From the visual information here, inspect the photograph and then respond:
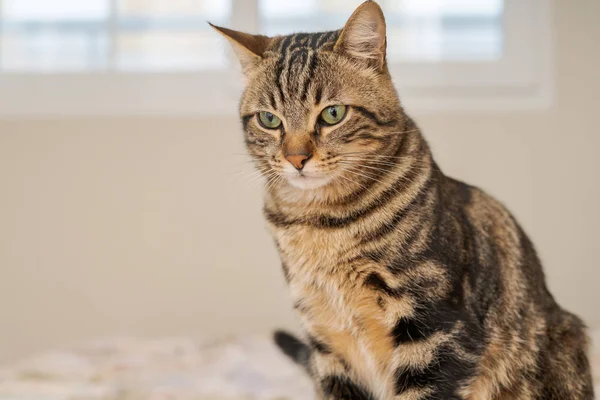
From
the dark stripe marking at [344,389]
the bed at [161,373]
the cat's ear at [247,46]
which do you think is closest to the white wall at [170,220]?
the bed at [161,373]

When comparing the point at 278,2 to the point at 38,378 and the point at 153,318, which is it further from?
the point at 38,378

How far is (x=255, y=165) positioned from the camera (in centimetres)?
146

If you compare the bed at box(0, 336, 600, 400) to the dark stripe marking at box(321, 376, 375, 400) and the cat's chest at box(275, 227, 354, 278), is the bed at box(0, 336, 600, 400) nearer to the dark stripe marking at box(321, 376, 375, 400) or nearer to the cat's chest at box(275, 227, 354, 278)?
the dark stripe marking at box(321, 376, 375, 400)

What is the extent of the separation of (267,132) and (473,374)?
2.04ft

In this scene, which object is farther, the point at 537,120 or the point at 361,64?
the point at 537,120

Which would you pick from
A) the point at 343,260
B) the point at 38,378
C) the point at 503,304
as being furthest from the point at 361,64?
the point at 38,378

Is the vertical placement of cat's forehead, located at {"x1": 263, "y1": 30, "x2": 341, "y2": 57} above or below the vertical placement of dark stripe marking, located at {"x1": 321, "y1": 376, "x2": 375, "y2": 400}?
above

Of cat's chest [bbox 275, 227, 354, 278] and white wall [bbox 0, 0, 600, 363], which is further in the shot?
white wall [bbox 0, 0, 600, 363]

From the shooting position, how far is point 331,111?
1.34 metres

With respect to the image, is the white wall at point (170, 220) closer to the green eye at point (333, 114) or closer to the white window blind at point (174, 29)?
the white window blind at point (174, 29)

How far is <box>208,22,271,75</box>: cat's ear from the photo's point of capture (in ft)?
Result: 4.67

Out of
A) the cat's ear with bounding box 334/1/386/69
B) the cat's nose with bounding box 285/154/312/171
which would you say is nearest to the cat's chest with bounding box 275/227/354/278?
the cat's nose with bounding box 285/154/312/171

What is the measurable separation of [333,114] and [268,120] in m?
0.15

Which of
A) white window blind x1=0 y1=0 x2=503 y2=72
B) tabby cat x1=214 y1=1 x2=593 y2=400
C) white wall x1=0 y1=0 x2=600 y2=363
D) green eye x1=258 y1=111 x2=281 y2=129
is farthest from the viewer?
white window blind x1=0 y1=0 x2=503 y2=72
